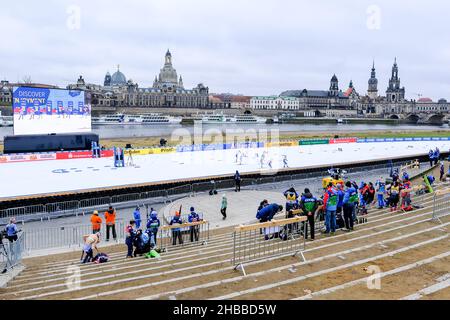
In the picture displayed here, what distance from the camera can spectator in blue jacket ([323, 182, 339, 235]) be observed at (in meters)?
10.3

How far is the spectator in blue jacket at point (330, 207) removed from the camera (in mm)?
10273

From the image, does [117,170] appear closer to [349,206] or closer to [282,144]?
[349,206]

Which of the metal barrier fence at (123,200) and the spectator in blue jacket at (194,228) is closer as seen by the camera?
the spectator in blue jacket at (194,228)

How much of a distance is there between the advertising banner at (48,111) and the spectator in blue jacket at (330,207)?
104 feet

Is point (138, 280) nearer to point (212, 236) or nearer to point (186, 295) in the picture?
point (186, 295)

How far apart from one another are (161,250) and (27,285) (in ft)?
12.8

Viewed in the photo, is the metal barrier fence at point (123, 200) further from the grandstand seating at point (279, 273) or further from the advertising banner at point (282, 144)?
the advertising banner at point (282, 144)

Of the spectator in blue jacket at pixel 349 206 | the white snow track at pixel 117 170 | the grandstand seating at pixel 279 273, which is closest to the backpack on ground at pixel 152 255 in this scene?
the grandstand seating at pixel 279 273

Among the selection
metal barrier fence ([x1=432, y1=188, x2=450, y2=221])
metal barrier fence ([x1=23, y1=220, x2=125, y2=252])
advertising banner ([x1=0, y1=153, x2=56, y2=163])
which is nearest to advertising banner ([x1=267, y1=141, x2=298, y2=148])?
advertising banner ([x1=0, y1=153, x2=56, y2=163])

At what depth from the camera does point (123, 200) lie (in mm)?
20125

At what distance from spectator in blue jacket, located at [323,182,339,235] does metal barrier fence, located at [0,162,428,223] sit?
11601mm

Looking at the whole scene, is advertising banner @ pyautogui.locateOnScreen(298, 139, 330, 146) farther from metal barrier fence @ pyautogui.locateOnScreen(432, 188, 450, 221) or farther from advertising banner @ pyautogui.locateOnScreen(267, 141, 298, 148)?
metal barrier fence @ pyautogui.locateOnScreen(432, 188, 450, 221)

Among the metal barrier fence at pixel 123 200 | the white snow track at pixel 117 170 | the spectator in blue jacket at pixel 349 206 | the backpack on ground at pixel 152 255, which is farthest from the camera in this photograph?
the white snow track at pixel 117 170

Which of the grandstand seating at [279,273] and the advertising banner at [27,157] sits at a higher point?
the advertising banner at [27,157]
